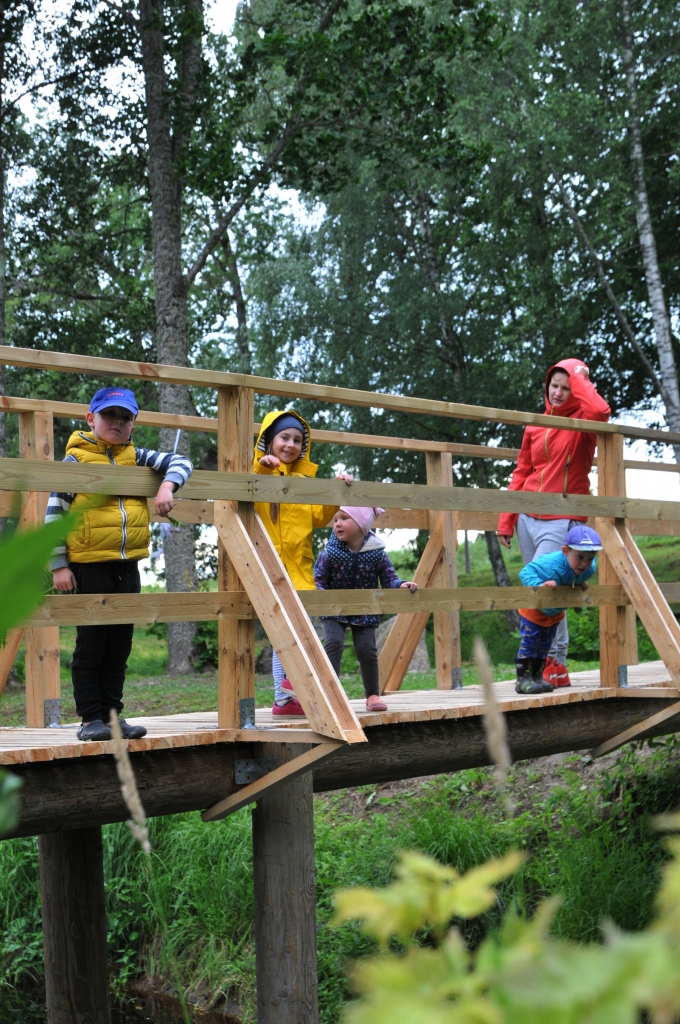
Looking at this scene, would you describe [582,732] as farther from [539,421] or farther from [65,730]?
[65,730]

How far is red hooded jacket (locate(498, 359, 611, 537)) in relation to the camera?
593cm

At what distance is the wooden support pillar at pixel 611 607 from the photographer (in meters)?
5.67

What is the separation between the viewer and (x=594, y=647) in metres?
15.4

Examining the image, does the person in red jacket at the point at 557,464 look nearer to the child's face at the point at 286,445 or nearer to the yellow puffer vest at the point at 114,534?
the child's face at the point at 286,445

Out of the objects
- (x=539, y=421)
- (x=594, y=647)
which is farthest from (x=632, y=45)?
(x=539, y=421)

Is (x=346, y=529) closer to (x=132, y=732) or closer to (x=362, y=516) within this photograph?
(x=362, y=516)

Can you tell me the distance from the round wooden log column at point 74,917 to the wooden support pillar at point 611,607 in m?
2.62

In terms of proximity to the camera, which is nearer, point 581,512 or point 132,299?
point 581,512

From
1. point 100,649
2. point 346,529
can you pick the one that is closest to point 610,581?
point 346,529

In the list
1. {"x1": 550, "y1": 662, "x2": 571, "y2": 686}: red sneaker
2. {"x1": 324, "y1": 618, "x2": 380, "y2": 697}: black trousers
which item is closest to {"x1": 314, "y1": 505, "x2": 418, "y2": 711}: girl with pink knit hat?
{"x1": 324, "y1": 618, "x2": 380, "y2": 697}: black trousers

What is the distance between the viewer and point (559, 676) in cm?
614

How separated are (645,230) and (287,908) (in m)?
13.9

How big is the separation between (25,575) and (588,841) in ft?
22.6

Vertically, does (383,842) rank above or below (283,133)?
below
